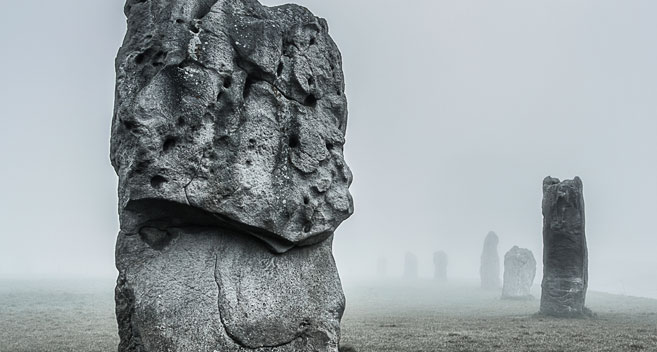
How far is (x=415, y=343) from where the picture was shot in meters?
18.3

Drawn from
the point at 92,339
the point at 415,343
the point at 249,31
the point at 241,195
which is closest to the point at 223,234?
the point at 241,195

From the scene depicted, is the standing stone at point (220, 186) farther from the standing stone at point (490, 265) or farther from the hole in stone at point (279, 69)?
the standing stone at point (490, 265)

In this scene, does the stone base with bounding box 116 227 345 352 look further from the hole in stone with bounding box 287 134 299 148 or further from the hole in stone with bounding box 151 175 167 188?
the hole in stone with bounding box 287 134 299 148

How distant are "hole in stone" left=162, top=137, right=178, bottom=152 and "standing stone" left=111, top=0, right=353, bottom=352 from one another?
0.02 metres

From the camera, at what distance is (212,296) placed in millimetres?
8961

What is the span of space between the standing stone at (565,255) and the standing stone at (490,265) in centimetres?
4249

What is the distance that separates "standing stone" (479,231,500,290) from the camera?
71.4 m

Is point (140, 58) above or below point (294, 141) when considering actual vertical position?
above

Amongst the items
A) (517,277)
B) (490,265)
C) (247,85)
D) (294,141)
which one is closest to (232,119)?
(247,85)

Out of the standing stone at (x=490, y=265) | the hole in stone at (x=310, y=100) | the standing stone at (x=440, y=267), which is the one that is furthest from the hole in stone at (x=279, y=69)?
the standing stone at (x=440, y=267)

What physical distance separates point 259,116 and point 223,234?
2219mm

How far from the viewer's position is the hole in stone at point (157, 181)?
8523 millimetres

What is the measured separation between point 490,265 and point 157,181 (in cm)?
6978

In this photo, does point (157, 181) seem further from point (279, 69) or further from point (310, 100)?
point (310, 100)
